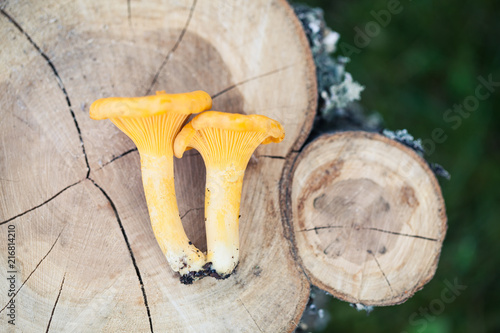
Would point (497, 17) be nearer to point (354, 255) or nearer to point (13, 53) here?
point (354, 255)

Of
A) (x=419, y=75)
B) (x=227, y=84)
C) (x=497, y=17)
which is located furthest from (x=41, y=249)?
(x=497, y=17)

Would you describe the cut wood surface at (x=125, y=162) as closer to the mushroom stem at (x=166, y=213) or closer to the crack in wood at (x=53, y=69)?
the crack in wood at (x=53, y=69)

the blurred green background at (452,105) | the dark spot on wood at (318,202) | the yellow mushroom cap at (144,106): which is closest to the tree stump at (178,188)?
the dark spot on wood at (318,202)

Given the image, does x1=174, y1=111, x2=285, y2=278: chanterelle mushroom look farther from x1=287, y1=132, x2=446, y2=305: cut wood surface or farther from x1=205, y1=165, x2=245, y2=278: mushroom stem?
x1=287, y1=132, x2=446, y2=305: cut wood surface

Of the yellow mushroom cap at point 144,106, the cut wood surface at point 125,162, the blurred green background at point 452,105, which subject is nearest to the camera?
the yellow mushroom cap at point 144,106

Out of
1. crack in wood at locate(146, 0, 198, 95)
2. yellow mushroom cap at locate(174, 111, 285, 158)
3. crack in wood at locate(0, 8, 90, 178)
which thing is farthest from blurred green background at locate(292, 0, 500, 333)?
crack in wood at locate(0, 8, 90, 178)
